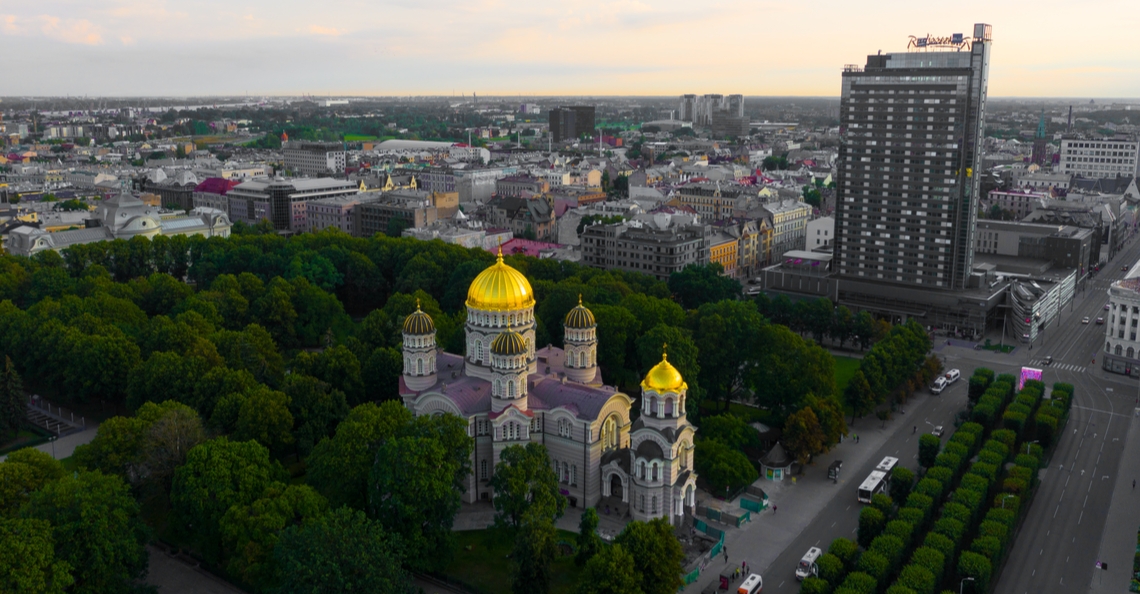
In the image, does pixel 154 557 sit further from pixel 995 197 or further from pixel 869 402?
pixel 995 197

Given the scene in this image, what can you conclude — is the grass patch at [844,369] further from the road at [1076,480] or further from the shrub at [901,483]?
the shrub at [901,483]

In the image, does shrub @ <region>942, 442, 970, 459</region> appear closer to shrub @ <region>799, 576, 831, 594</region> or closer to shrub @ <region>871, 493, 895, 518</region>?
shrub @ <region>871, 493, 895, 518</region>

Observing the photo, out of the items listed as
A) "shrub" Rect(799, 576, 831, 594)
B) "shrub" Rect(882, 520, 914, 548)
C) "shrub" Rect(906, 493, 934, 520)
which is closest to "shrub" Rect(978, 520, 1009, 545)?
"shrub" Rect(906, 493, 934, 520)

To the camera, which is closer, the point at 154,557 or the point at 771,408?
the point at 154,557

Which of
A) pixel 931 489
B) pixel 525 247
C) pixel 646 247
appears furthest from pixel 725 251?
pixel 931 489

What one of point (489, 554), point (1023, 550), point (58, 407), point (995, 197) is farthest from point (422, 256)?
point (995, 197)

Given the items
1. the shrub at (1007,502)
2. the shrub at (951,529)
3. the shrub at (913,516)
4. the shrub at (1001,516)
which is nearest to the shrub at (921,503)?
the shrub at (913,516)
